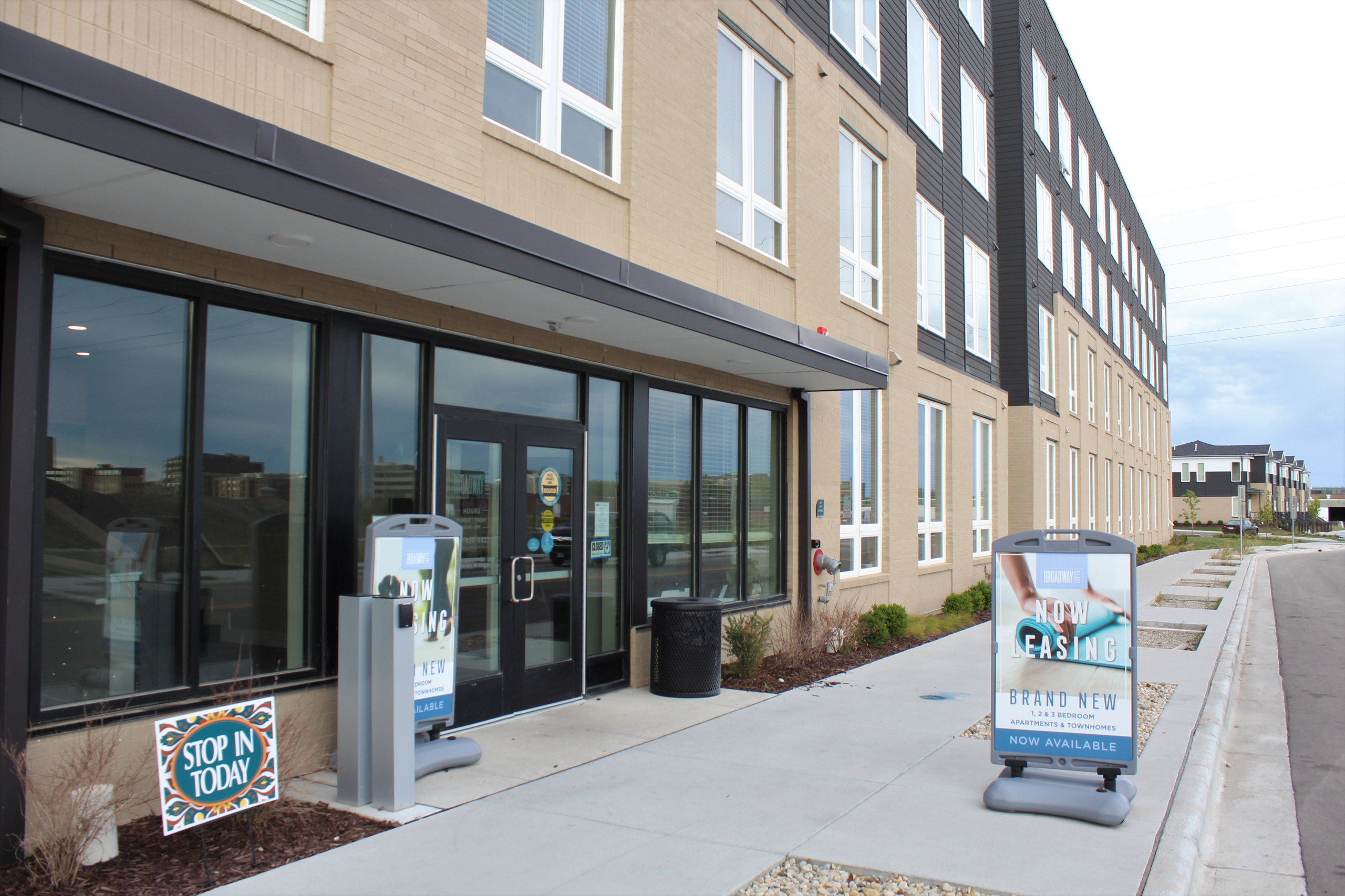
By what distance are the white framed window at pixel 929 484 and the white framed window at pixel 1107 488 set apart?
1705 centimetres

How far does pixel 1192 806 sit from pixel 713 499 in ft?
19.1

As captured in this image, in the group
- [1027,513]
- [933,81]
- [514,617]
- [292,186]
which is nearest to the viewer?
[292,186]

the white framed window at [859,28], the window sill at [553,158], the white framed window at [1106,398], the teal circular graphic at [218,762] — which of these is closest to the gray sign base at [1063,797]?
the teal circular graphic at [218,762]

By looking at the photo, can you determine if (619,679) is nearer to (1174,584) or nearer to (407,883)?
(407,883)

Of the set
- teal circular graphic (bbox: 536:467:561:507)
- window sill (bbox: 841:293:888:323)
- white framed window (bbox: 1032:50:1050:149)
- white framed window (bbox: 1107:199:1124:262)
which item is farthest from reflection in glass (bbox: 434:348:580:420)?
white framed window (bbox: 1107:199:1124:262)

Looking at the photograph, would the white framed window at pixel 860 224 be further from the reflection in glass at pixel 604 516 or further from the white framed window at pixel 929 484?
the reflection in glass at pixel 604 516

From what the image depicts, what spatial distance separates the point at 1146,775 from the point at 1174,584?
1974 cm

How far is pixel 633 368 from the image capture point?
9.40 meters

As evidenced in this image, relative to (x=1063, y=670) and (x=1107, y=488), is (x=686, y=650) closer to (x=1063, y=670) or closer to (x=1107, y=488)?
(x=1063, y=670)

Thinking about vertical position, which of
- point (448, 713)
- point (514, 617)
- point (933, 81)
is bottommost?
point (448, 713)

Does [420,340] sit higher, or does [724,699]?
[420,340]

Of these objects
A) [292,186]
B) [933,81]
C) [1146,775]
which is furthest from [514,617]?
[933,81]

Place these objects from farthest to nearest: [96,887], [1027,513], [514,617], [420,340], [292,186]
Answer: [1027,513] → [514,617] → [420,340] → [292,186] → [96,887]

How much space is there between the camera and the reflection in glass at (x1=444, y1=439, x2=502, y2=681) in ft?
24.2
